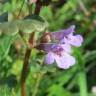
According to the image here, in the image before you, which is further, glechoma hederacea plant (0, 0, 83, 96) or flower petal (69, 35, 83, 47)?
flower petal (69, 35, 83, 47)

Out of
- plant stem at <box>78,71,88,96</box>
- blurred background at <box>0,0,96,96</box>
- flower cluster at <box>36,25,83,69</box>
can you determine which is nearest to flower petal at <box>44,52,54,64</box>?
flower cluster at <box>36,25,83,69</box>

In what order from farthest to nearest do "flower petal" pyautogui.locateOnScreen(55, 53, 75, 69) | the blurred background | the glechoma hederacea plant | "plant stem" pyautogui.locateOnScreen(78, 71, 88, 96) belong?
1. "plant stem" pyautogui.locateOnScreen(78, 71, 88, 96)
2. the blurred background
3. "flower petal" pyautogui.locateOnScreen(55, 53, 75, 69)
4. the glechoma hederacea plant

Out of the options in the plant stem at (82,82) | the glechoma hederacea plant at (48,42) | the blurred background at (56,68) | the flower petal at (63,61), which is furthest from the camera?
the plant stem at (82,82)

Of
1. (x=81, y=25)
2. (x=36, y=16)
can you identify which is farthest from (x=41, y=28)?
(x=81, y=25)

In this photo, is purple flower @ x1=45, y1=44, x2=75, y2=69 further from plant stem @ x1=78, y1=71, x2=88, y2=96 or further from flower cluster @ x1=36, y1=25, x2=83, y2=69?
plant stem @ x1=78, y1=71, x2=88, y2=96

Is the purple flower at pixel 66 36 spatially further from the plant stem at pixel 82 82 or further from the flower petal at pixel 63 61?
the plant stem at pixel 82 82

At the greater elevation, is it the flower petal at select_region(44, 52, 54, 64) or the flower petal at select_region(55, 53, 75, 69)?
the flower petal at select_region(44, 52, 54, 64)

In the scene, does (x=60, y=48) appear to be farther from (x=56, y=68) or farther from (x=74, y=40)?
(x=56, y=68)

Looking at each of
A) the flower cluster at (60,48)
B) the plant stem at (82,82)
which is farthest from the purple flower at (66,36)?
the plant stem at (82,82)

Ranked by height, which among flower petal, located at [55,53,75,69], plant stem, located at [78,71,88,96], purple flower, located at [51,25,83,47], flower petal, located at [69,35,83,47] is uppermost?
purple flower, located at [51,25,83,47]
